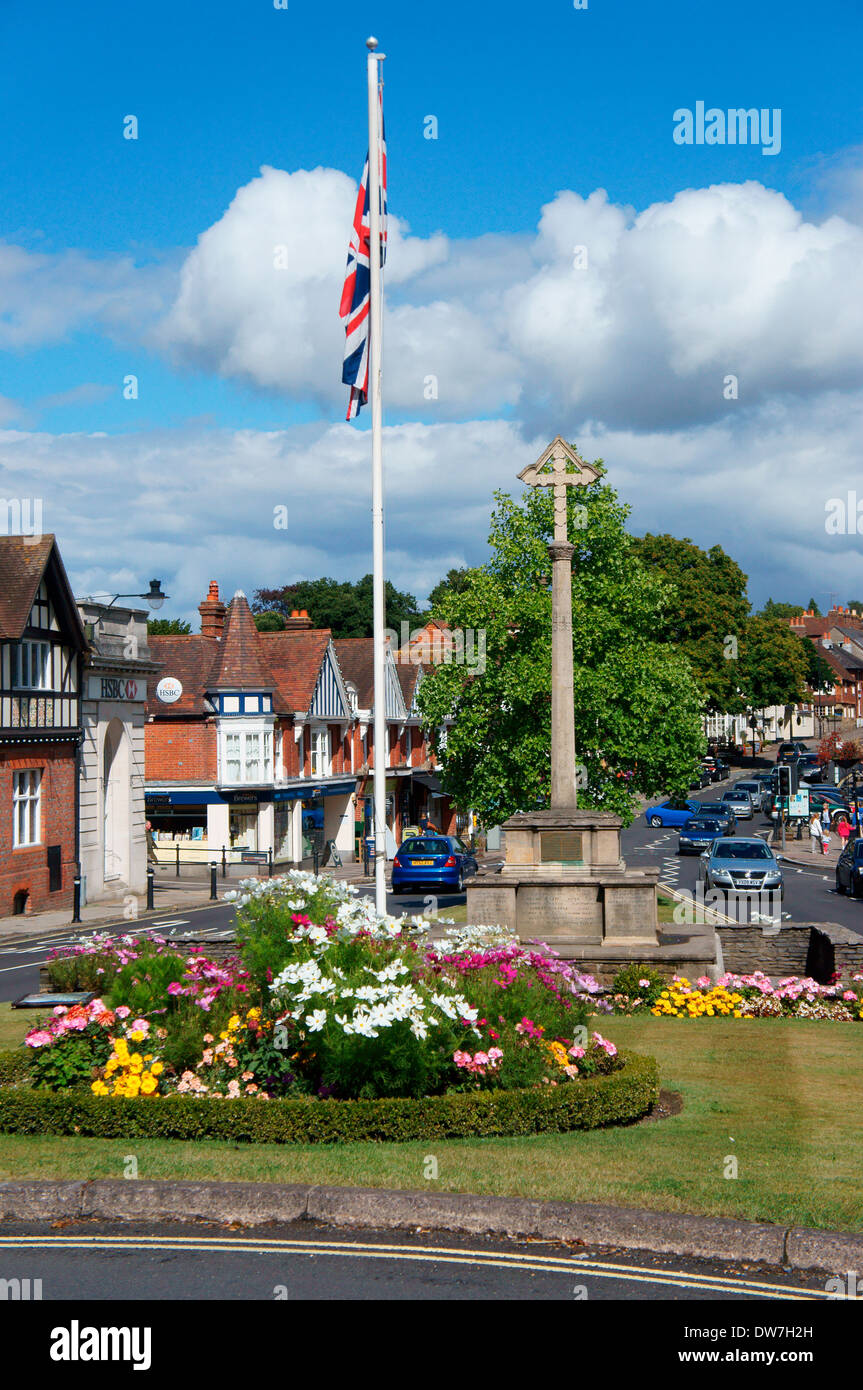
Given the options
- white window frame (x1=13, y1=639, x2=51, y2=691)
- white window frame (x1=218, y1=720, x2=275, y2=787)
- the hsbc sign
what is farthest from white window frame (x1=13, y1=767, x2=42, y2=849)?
white window frame (x1=218, y1=720, x2=275, y2=787)

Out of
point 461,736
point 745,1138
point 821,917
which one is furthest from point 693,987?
point 461,736

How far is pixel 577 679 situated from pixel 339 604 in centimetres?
7726

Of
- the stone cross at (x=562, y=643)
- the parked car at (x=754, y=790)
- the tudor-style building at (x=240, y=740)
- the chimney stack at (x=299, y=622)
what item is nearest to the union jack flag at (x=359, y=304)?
the stone cross at (x=562, y=643)

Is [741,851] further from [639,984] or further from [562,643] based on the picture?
[639,984]

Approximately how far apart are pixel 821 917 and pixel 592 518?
10.4 m

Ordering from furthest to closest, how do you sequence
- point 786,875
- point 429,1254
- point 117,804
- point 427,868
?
point 786,875
point 117,804
point 427,868
point 429,1254

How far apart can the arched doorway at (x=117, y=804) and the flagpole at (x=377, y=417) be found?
24568 mm

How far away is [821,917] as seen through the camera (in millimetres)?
28266

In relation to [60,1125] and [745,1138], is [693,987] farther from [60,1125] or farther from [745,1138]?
[60,1125]

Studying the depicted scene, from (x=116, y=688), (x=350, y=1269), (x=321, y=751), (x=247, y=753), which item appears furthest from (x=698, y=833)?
(x=350, y=1269)

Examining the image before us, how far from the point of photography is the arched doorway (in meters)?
38.4

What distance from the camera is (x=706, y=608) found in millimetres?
86062

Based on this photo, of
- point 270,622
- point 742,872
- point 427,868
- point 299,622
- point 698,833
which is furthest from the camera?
point 270,622
